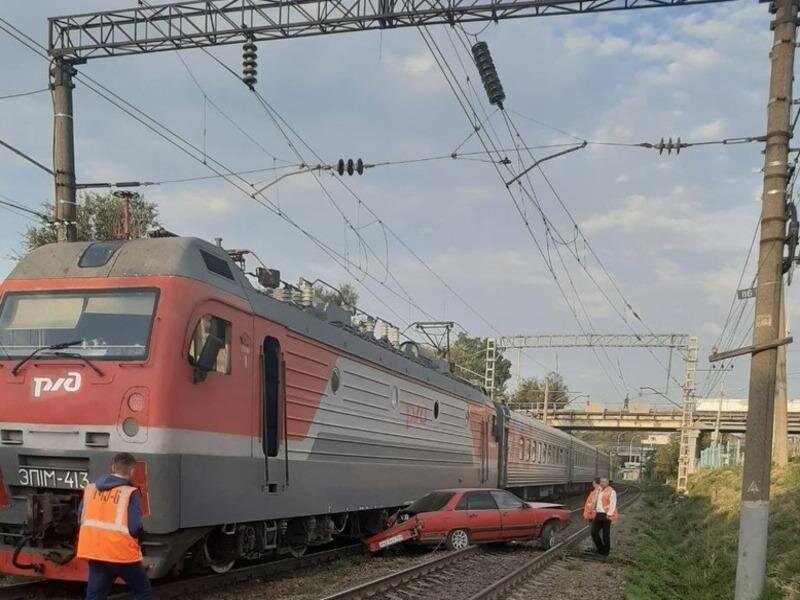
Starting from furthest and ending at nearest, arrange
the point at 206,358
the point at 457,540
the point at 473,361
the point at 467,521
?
1. the point at 473,361
2. the point at 467,521
3. the point at 457,540
4. the point at 206,358

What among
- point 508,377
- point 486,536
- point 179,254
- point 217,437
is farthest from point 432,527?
point 508,377

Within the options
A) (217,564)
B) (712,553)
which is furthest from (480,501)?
(217,564)

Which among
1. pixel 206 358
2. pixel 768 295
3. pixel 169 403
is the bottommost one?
pixel 169 403

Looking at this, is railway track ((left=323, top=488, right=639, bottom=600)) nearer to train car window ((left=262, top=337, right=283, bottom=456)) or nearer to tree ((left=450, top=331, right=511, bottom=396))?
train car window ((left=262, top=337, right=283, bottom=456))

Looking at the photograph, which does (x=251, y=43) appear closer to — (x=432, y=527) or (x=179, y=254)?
(x=179, y=254)

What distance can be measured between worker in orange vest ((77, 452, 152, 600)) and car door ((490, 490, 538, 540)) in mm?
9450

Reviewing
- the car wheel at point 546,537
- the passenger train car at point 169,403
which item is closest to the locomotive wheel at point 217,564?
the passenger train car at point 169,403

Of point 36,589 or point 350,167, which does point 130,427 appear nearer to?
point 36,589

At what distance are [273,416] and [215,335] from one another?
1.67 m

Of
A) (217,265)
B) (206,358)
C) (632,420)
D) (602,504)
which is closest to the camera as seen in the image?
(206,358)

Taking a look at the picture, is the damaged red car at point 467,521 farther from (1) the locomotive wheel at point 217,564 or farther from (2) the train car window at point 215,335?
(2) the train car window at point 215,335

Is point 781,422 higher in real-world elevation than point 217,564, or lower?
higher

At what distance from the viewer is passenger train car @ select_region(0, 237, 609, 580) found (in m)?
7.87

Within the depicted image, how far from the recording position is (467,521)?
546 inches
